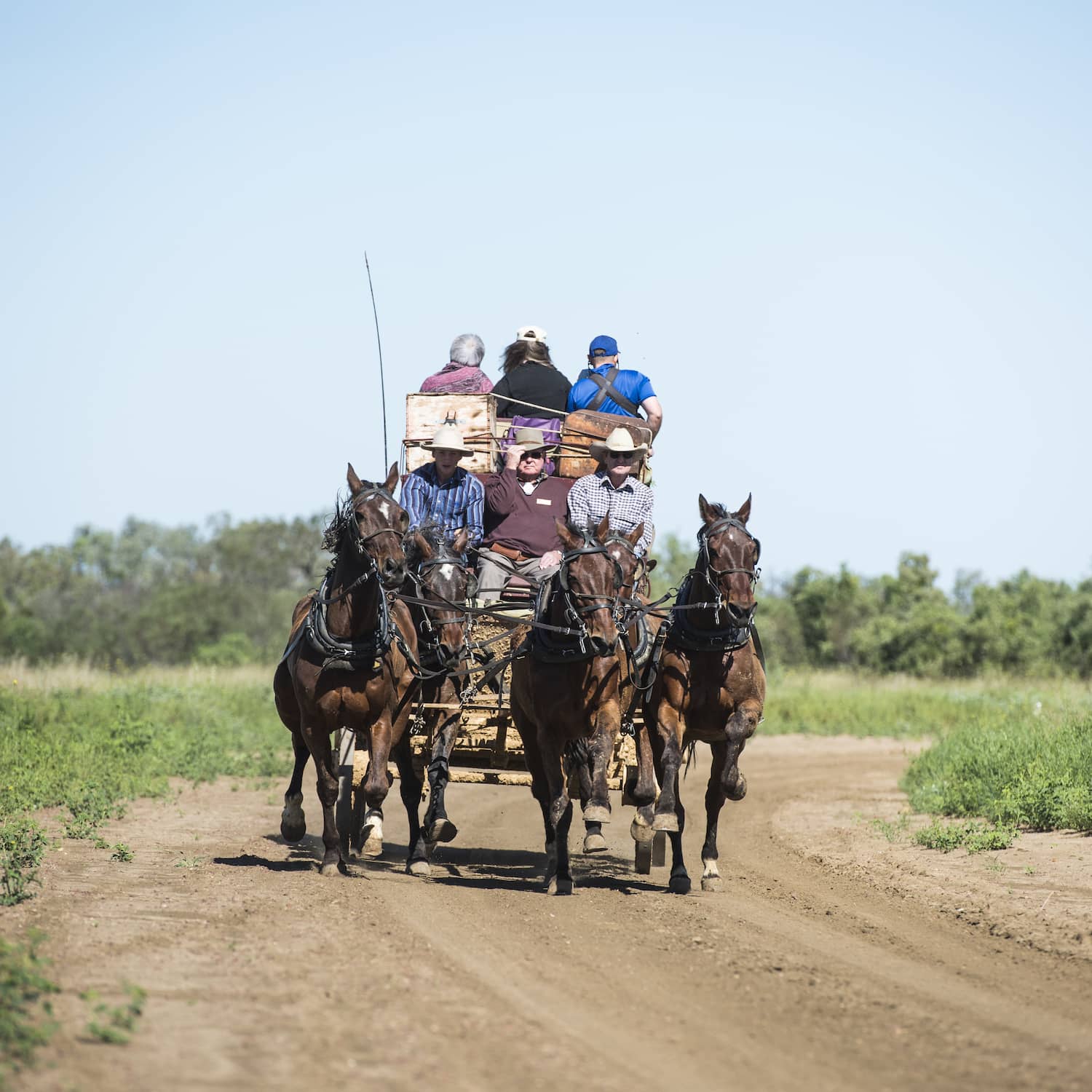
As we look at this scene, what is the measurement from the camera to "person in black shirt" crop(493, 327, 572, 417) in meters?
14.0

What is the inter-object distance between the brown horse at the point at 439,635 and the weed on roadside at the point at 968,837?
15.0 feet

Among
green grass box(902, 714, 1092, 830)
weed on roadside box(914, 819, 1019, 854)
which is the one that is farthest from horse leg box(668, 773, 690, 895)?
green grass box(902, 714, 1092, 830)

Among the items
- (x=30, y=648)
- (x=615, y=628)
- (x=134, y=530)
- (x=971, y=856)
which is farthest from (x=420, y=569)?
(x=134, y=530)

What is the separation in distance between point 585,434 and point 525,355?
6.29 feet

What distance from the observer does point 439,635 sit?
463 inches

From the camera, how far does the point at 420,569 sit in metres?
11.8

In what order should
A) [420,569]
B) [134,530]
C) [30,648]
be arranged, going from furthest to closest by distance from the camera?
[134,530] → [30,648] → [420,569]

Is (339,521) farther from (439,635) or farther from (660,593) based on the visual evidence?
(660,593)

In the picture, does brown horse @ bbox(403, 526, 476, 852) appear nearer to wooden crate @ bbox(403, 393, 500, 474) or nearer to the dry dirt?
the dry dirt

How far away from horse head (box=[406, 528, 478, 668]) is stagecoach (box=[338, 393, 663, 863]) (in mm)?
266

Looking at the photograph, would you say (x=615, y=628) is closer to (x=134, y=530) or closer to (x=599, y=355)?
(x=599, y=355)

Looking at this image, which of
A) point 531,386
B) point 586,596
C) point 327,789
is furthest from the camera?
point 531,386

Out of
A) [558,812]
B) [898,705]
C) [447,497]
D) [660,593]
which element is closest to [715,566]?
[558,812]

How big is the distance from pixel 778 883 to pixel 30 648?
37.2 metres
